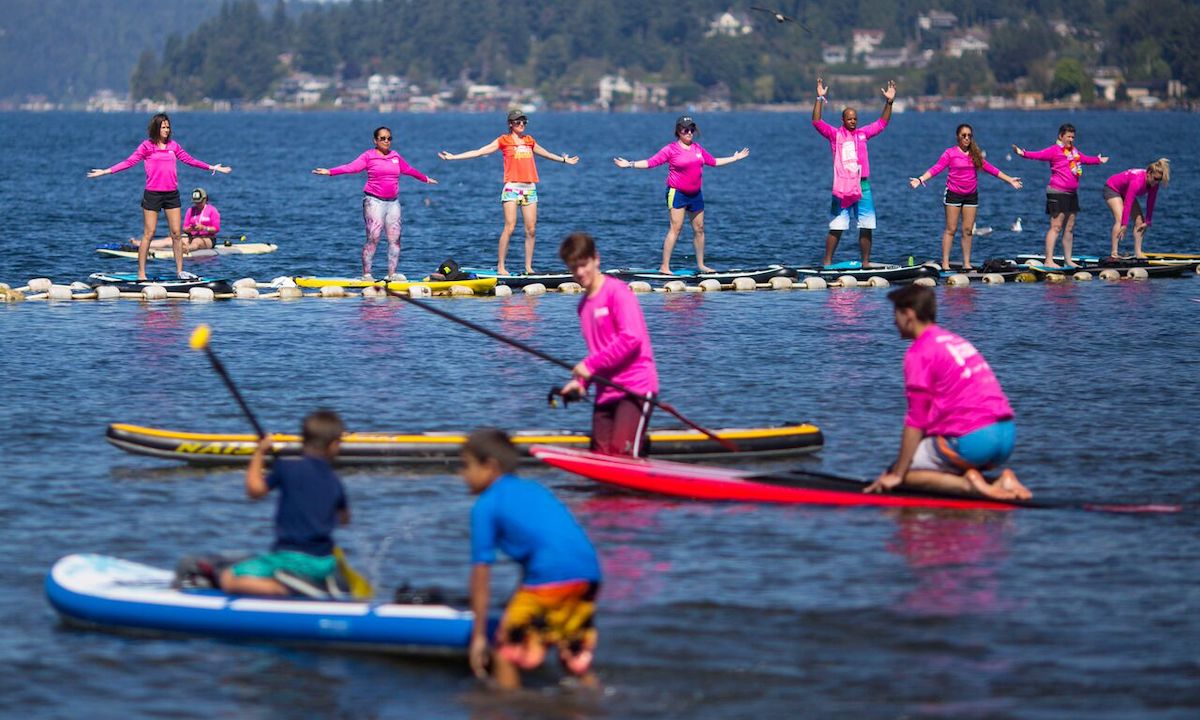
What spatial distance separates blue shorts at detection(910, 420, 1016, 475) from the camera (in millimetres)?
12406

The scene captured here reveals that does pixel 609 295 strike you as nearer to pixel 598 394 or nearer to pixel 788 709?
pixel 598 394

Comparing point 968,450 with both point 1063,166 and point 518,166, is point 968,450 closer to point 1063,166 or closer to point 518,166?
point 518,166

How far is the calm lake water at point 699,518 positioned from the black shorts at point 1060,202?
1.20 m

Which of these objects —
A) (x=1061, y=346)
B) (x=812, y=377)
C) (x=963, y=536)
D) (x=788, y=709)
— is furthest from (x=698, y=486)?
(x=1061, y=346)

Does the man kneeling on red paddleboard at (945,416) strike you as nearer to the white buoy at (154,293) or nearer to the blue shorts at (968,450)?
the blue shorts at (968,450)

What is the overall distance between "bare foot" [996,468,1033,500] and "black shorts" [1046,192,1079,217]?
14785 millimetres

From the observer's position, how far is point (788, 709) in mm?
A: 9086

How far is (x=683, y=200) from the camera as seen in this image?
2555 centimetres

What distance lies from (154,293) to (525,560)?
16868mm

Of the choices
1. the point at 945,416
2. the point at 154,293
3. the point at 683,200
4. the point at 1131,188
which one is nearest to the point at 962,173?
the point at 1131,188

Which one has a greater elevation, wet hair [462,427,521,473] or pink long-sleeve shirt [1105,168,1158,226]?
pink long-sleeve shirt [1105,168,1158,226]

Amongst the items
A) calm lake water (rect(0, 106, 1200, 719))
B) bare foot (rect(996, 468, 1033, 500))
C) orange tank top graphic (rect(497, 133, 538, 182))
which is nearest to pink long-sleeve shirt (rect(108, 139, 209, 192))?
calm lake water (rect(0, 106, 1200, 719))

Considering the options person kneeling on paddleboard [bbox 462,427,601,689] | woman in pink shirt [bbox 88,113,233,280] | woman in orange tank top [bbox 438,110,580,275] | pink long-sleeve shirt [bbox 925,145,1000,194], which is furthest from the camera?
pink long-sleeve shirt [bbox 925,145,1000,194]

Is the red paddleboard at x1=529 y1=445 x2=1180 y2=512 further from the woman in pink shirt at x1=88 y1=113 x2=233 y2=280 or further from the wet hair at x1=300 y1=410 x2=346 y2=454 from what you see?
the woman in pink shirt at x1=88 y1=113 x2=233 y2=280
